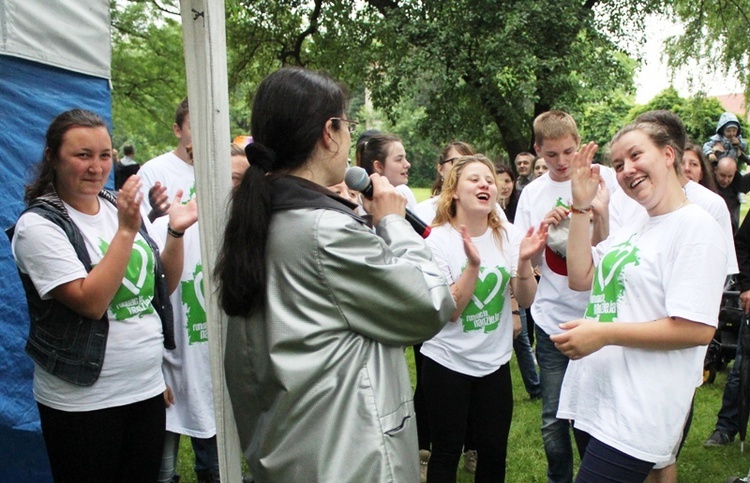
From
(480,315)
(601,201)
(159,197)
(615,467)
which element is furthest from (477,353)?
(159,197)

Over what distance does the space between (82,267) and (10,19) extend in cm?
156

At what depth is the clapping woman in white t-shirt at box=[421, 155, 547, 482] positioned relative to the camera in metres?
3.38

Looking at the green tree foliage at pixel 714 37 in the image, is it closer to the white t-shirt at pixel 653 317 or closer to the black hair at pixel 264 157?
the white t-shirt at pixel 653 317

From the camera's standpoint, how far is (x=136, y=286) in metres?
2.78

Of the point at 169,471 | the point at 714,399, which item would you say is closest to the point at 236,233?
the point at 169,471

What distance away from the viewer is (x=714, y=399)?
5.92m

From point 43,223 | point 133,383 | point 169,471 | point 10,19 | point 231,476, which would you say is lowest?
point 169,471

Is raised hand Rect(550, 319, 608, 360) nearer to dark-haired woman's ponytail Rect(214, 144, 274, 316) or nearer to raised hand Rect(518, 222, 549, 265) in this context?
raised hand Rect(518, 222, 549, 265)

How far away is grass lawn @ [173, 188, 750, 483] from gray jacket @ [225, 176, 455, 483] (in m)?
2.77

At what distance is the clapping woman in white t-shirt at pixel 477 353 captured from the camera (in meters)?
3.38

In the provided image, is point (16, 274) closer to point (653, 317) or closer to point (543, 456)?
point (653, 317)

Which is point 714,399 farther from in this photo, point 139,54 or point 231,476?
point 139,54

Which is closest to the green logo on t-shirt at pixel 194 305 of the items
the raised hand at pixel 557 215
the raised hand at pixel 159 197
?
the raised hand at pixel 159 197

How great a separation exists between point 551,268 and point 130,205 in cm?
216
